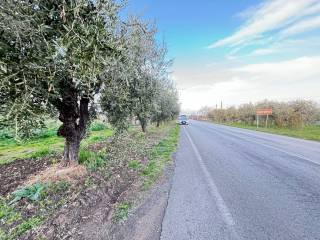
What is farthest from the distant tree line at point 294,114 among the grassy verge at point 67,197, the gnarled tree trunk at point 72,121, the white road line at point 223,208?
the gnarled tree trunk at point 72,121

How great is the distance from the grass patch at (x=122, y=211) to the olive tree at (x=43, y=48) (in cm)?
219

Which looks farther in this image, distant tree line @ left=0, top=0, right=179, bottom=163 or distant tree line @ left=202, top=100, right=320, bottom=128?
distant tree line @ left=202, top=100, right=320, bottom=128

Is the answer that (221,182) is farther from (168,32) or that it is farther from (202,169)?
(168,32)

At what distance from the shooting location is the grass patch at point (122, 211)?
414 cm

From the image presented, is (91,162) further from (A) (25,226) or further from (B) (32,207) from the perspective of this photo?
(A) (25,226)

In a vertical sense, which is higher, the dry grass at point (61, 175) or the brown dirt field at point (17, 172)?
the dry grass at point (61, 175)

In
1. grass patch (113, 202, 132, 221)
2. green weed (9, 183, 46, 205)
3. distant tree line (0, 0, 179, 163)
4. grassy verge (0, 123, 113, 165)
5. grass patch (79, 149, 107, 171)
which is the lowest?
grassy verge (0, 123, 113, 165)

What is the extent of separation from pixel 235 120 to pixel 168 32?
146ft

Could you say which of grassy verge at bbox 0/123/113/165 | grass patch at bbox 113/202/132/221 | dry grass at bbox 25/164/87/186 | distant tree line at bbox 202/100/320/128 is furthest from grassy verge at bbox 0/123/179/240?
distant tree line at bbox 202/100/320/128

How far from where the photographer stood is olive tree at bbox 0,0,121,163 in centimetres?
389

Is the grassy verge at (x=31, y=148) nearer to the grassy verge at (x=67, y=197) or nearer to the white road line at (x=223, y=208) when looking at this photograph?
the grassy verge at (x=67, y=197)

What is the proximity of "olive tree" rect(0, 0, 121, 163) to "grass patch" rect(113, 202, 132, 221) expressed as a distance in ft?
7.17

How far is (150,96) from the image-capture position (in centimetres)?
1348

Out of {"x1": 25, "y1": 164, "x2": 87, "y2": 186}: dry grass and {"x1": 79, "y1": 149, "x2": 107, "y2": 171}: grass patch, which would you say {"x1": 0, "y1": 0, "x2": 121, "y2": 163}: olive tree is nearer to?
{"x1": 25, "y1": 164, "x2": 87, "y2": 186}: dry grass
